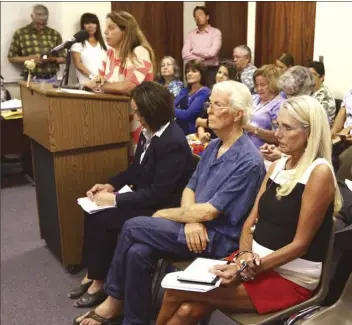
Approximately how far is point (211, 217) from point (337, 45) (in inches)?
56.7

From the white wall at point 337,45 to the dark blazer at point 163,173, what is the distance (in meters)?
1.01

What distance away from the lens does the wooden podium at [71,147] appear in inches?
103

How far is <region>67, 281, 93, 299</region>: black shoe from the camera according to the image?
105 inches

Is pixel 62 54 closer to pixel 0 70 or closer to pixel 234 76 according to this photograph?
pixel 0 70

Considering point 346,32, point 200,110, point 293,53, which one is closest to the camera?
point 346,32

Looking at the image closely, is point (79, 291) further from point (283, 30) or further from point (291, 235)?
point (283, 30)

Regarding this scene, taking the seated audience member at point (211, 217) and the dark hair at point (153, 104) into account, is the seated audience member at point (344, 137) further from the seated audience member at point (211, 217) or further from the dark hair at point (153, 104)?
the dark hair at point (153, 104)

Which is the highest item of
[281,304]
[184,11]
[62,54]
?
[184,11]

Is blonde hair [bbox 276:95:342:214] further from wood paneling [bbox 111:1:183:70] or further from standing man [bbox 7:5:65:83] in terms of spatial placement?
wood paneling [bbox 111:1:183:70]

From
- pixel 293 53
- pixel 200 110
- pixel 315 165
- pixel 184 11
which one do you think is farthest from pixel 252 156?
pixel 184 11

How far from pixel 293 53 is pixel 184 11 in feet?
7.46

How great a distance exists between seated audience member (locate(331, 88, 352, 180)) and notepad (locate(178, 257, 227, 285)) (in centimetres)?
84

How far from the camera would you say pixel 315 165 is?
170cm

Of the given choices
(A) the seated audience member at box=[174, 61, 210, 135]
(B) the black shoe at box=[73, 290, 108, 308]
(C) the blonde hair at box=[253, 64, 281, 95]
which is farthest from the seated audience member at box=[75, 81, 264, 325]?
(A) the seated audience member at box=[174, 61, 210, 135]
